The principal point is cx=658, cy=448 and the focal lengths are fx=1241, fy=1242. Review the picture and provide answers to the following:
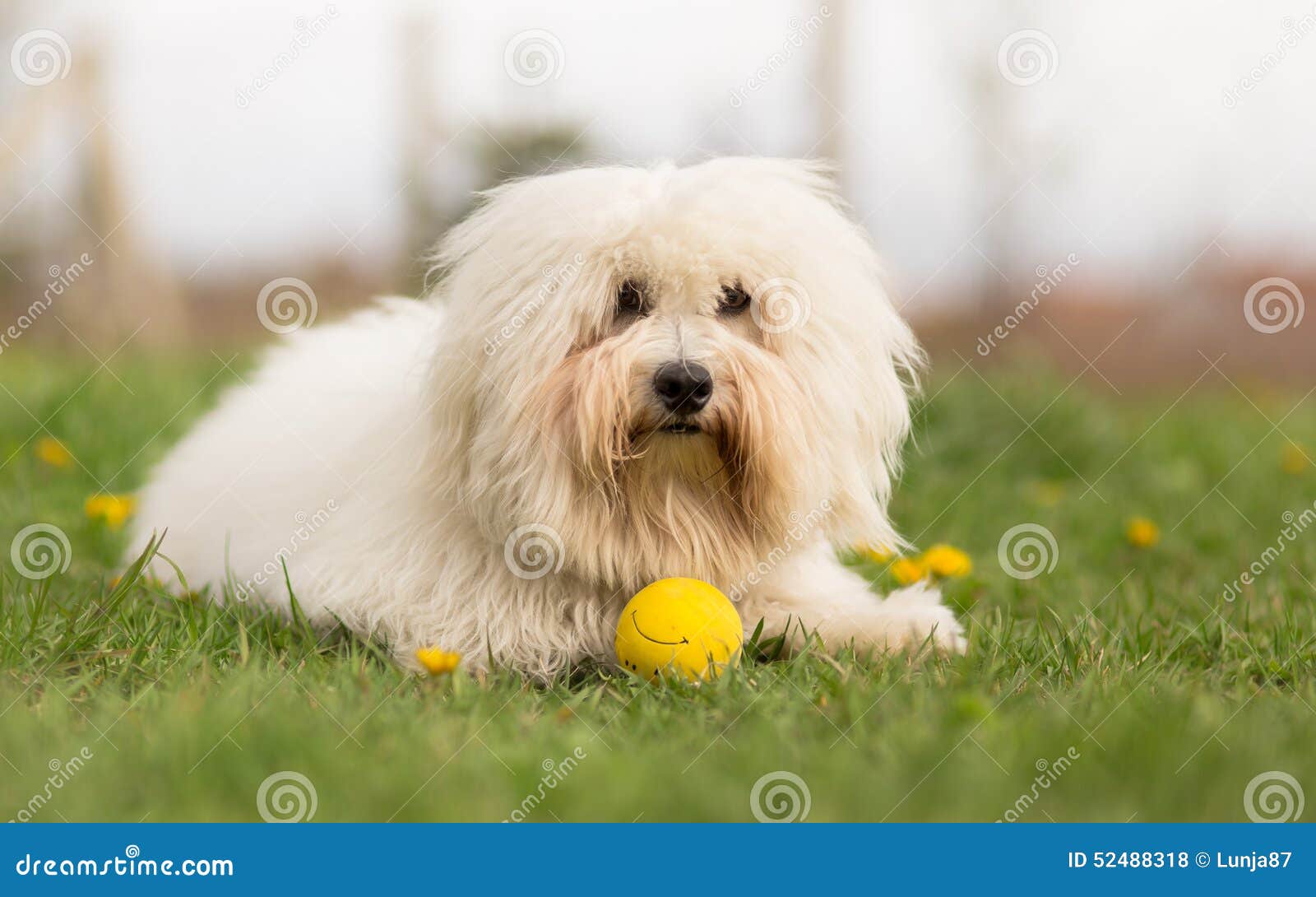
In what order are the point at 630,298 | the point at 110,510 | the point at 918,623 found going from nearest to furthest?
the point at 630,298, the point at 918,623, the point at 110,510

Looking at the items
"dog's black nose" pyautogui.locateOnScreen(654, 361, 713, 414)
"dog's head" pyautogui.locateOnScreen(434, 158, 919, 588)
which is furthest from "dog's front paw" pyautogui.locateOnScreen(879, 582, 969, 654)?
"dog's black nose" pyautogui.locateOnScreen(654, 361, 713, 414)

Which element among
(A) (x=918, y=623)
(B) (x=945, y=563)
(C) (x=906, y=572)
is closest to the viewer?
(A) (x=918, y=623)

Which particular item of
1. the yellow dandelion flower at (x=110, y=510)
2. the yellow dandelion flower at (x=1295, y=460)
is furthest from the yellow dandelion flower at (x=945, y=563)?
the yellow dandelion flower at (x=110, y=510)

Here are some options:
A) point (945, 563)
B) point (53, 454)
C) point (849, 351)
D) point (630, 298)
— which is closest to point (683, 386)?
point (630, 298)

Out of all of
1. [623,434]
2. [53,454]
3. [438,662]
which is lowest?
[53,454]

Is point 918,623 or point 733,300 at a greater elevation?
point 733,300

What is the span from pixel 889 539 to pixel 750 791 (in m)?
1.31

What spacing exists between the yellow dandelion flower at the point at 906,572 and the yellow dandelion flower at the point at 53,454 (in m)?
3.51

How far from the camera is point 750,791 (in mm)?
2021

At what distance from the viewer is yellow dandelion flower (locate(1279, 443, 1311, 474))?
18.1 ft

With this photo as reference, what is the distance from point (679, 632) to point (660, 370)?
57 cm

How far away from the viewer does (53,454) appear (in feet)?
17.1

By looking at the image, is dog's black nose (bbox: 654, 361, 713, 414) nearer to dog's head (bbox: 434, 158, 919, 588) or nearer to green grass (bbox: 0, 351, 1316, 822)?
dog's head (bbox: 434, 158, 919, 588)

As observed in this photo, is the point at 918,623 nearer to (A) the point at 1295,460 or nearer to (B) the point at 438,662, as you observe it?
(B) the point at 438,662
